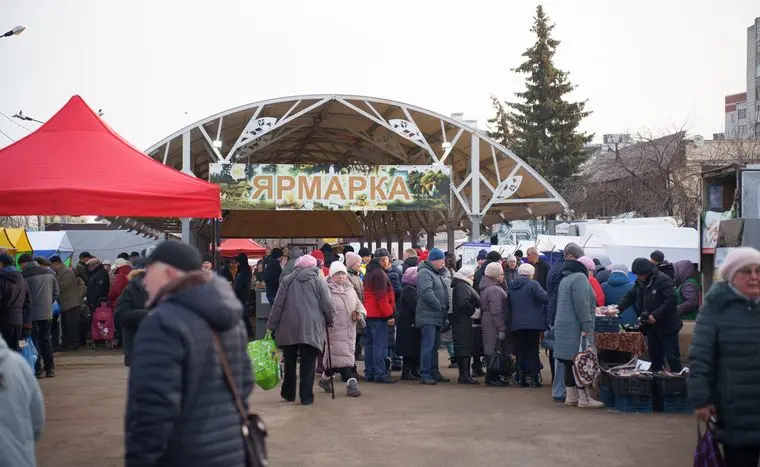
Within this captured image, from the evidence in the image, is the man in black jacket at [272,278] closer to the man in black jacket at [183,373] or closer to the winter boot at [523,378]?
the winter boot at [523,378]

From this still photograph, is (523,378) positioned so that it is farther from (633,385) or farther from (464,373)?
(633,385)

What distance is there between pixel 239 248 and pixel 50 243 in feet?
27.5

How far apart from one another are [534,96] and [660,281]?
4162 centimetres

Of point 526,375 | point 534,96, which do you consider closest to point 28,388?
point 526,375

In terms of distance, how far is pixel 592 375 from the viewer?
10891mm

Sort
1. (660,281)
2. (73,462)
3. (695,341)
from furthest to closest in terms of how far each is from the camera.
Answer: (660,281), (73,462), (695,341)

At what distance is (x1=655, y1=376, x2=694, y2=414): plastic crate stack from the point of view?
10727mm

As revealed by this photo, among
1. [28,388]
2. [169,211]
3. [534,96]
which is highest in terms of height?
[534,96]

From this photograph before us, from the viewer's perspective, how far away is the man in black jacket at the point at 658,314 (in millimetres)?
11547

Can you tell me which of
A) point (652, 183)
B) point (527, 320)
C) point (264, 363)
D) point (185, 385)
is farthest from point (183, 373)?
point (652, 183)

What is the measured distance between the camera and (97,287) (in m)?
19.0

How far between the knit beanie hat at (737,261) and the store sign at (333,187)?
57.9 feet

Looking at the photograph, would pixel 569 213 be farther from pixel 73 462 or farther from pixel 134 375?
pixel 134 375

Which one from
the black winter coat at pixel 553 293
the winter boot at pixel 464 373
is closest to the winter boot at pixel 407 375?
the winter boot at pixel 464 373
